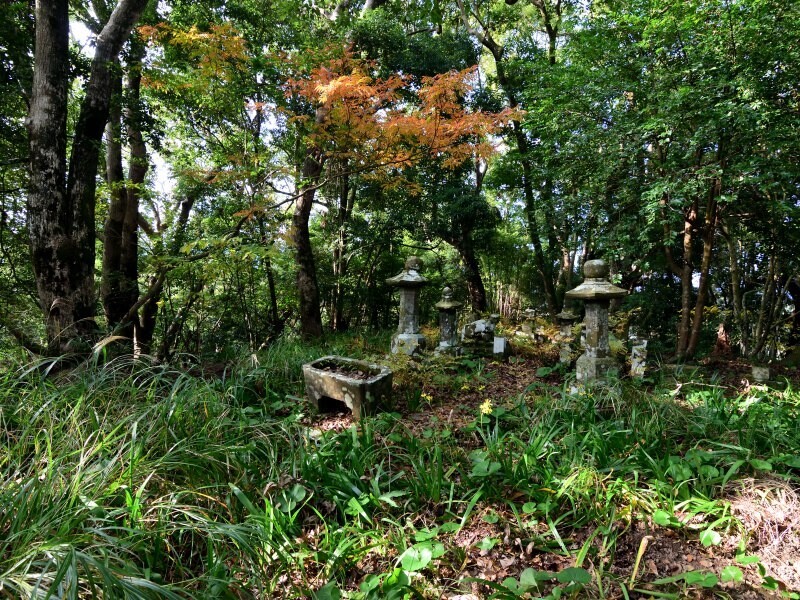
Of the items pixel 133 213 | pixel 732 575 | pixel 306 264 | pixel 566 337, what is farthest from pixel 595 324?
pixel 133 213

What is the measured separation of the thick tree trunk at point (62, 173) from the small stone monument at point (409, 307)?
306 centimetres

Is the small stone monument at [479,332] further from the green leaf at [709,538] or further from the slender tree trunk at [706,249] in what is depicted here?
the green leaf at [709,538]

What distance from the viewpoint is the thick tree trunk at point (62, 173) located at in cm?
318

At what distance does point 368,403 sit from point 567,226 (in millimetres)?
4498

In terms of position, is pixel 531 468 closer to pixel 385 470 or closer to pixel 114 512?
pixel 385 470

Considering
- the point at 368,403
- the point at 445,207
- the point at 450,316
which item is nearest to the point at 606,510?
the point at 368,403

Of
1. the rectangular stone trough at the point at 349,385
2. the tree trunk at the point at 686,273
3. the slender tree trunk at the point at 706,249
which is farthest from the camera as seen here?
the tree trunk at the point at 686,273

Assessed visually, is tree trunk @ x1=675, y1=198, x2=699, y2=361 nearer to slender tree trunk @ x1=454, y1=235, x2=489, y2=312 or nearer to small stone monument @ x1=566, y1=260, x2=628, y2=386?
small stone monument @ x1=566, y1=260, x2=628, y2=386

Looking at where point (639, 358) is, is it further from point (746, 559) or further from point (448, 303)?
point (746, 559)

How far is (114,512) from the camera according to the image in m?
1.46

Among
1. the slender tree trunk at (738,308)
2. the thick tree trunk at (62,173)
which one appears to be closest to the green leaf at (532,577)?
the thick tree trunk at (62,173)

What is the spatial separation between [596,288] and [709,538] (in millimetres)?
2159

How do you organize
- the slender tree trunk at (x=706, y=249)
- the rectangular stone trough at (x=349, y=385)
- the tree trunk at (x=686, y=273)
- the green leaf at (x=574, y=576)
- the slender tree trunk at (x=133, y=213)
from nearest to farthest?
the green leaf at (x=574, y=576) → the rectangular stone trough at (x=349, y=385) → the slender tree trunk at (x=706, y=249) → the tree trunk at (x=686, y=273) → the slender tree trunk at (x=133, y=213)

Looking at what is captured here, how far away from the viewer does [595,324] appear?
3.56 meters
